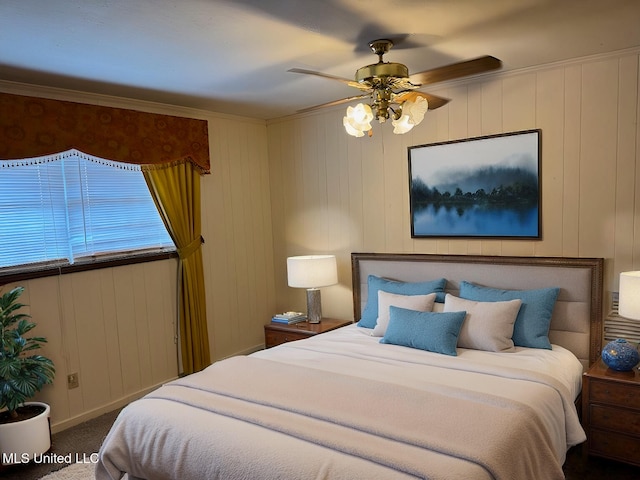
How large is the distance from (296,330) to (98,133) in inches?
87.1

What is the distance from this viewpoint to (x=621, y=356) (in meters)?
2.77

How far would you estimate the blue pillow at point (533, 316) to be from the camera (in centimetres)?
316

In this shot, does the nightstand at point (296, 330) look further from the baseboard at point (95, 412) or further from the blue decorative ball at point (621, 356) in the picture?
the blue decorative ball at point (621, 356)

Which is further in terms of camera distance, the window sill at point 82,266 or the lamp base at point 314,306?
the lamp base at point 314,306

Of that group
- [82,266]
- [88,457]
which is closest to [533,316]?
[88,457]

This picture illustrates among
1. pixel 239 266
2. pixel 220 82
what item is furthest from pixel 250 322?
pixel 220 82

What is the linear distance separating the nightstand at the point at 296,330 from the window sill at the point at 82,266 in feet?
3.60

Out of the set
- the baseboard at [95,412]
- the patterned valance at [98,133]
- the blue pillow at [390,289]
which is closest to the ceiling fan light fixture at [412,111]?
the blue pillow at [390,289]

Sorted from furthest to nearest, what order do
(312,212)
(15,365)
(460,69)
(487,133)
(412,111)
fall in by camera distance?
(312,212), (487,133), (15,365), (412,111), (460,69)

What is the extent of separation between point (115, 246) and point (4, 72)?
4.65ft

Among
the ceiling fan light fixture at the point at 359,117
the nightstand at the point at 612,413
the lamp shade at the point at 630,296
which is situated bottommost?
the nightstand at the point at 612,413

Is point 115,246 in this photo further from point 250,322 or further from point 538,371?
point 538,371

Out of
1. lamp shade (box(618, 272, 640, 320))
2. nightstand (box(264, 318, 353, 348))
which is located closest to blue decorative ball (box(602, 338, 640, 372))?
lamp shade (box(618, 272, 640, 320))

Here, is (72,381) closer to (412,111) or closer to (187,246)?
(187,246)
